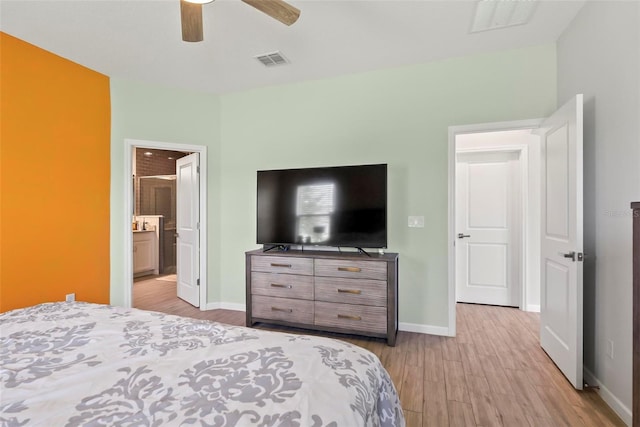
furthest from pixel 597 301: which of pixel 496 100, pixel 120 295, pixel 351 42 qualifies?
pixel 120 295

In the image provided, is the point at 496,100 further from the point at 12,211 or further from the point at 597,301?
the point at 12,211

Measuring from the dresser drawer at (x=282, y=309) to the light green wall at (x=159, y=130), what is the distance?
97 cm

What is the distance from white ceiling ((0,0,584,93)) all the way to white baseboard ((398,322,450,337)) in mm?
2668

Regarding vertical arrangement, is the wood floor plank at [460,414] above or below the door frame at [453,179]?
below

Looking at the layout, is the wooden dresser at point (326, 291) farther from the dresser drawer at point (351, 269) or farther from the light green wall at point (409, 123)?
the light green wall at point (409, 123)

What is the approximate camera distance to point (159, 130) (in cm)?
358

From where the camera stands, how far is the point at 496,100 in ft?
9.50

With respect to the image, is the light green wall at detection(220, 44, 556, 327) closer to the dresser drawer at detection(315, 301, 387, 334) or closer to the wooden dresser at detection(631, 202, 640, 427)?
the dresser drawer at detection(315, 301, 387, 334)

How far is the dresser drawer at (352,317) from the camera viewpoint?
2.78 m

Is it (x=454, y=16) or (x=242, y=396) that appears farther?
(x=454, y=16)

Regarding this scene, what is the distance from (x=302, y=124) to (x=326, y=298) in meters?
1.96

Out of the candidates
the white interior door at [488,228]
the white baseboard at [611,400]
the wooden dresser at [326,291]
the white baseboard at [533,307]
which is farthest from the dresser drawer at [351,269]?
the white baseboard at [533,307]

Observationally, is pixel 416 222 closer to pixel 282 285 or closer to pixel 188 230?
pixel 282 285

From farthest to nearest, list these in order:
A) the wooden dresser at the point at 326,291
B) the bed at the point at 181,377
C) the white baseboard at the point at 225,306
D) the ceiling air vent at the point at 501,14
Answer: the white baseboard at the point at 225,306
the wooden dresser at the point at 326,291
the ceiling air vent at the point at 501,14
the bed at the point at 181,377
